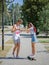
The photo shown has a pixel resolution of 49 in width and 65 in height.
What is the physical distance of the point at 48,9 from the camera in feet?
137

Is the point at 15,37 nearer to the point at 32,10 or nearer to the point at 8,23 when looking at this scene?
the point at 32,10

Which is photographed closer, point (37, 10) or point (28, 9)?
point (37, 10)

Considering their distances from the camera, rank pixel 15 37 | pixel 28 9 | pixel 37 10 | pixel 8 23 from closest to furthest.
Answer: pixel 15 37 → pixel 37 10 → pixel 28 9 → pixel 8 23

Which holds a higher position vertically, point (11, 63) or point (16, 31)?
point (16, 31)

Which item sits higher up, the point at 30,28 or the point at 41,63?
the point at 30,28

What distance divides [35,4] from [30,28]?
34155 millimetres

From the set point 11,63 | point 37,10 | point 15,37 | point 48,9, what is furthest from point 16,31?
point 37,10

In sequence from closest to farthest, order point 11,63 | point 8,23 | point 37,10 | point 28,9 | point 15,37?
point 11,63 < point 15,37 < point 37,10 < point 28,9 < point 8,23

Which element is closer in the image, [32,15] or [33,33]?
[33,33]

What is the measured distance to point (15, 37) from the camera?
14.8 metres

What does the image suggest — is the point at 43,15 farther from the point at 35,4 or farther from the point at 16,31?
the point at 16,31

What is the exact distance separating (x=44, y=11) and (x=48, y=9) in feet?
2.63

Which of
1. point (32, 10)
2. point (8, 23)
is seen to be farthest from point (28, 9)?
point (8, 23)

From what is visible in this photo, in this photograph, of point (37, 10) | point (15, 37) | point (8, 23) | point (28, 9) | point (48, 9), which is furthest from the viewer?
point (8, 23)
